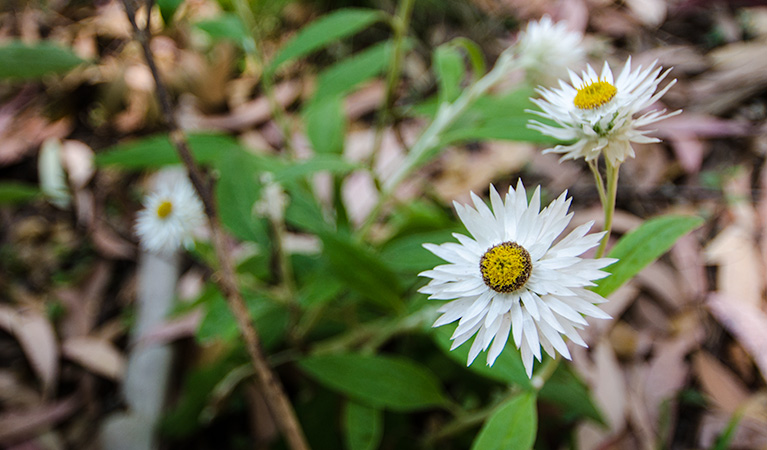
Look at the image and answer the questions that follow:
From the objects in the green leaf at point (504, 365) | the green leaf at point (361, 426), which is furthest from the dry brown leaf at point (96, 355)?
the green leaf at point (504, 365)

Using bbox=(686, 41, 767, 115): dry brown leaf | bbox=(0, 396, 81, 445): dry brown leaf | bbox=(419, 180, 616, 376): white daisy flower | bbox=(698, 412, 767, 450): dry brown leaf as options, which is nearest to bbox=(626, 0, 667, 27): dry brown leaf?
bbox=(686, 41, 767, 115): dry brown leaf

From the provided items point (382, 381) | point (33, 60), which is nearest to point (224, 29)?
point (33, 60)

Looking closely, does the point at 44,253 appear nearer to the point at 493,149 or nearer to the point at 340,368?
the point at 340,368

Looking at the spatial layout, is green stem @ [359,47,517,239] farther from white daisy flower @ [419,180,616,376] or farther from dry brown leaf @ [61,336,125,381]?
dry brown leaf @ [61,336,125,381]

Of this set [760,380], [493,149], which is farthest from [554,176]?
[760,380]

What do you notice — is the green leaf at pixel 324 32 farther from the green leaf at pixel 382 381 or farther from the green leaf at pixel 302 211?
the green leaf at pixel 382 381

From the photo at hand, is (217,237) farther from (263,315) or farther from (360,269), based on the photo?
(263,315)
